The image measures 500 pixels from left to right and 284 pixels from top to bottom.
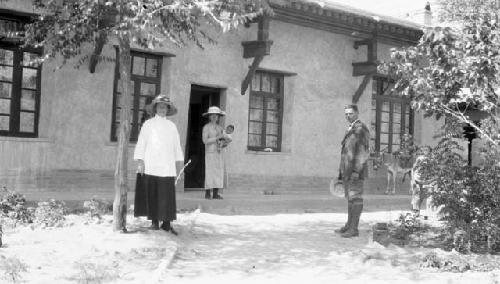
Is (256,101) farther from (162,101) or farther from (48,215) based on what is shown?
(48,215)

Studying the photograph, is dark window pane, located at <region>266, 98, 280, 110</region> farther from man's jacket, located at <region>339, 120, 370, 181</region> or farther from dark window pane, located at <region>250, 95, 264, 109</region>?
man's jacket, located at <region>339, 120, 370, 181</region>

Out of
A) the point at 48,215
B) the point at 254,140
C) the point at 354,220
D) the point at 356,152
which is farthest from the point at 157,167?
the point at 254,140

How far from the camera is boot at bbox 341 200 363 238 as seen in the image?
8256 mm

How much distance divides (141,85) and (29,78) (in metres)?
2.09

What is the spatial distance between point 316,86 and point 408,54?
659 cm

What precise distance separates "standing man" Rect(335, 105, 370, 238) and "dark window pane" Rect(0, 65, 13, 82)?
5.63 metres

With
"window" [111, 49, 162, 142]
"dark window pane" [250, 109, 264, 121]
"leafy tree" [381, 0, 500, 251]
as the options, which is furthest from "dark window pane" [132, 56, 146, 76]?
"leafy tree" [381, 0, 500, 251]

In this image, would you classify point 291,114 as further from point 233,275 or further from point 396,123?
point 233,275

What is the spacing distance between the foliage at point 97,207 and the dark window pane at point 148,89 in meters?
3.11

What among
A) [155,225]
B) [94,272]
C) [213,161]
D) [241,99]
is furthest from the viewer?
[241,99]

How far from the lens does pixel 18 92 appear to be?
404 inches

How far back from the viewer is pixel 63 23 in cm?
755

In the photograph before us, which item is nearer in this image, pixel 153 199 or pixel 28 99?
pixel 153 199

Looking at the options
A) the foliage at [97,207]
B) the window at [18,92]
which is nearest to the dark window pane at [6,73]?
the window at [18,92]
